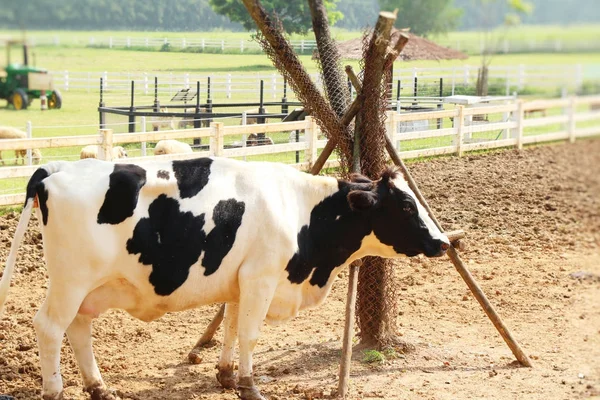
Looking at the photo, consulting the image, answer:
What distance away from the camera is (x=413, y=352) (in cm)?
Answer: 667

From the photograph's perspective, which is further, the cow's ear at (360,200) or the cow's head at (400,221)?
the cow's head at (400,221)

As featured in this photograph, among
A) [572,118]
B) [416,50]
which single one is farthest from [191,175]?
[416,50]

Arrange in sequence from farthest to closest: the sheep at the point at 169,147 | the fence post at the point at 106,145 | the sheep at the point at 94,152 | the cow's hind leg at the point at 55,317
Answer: the sheep at the point at 169,147, the sheep at the point at 94,152, the fence post at the point at 106,145, the cow's hind leg at the point at 55,317

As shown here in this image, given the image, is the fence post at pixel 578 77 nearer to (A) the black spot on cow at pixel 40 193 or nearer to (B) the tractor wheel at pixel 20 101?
(A) the black spot on cow at pixel 40 193

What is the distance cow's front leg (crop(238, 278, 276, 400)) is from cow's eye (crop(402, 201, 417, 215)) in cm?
118

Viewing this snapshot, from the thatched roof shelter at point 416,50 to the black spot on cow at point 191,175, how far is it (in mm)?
2411

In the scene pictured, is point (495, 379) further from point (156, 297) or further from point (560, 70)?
point (560, 70)

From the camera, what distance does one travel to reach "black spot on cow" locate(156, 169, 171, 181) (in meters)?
5.13

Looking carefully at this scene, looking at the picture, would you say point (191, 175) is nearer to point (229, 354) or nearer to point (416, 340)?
point (229, 354)

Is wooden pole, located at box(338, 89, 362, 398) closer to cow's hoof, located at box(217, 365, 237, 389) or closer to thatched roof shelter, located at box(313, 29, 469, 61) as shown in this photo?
cow's hoof, located at box(217, 365, 237, 389)

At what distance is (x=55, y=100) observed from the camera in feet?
48.8

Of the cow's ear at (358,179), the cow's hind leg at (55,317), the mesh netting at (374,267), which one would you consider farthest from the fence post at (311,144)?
the cow's hind leg at (55,317)

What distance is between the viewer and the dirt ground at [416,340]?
5691mm

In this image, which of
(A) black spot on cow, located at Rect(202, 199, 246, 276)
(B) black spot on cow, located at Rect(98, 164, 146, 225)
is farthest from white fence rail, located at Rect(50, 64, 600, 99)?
(B) black spot on cow, located at Rect(98, 164, 146, 225)
